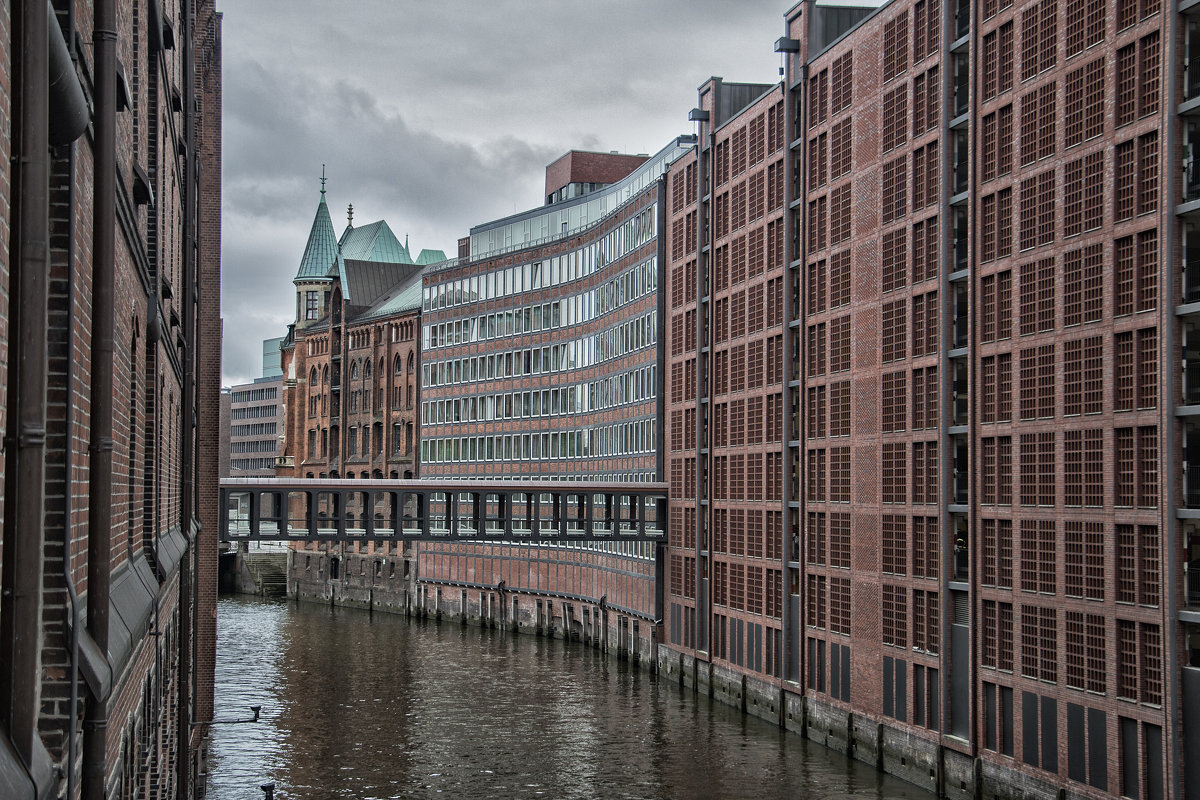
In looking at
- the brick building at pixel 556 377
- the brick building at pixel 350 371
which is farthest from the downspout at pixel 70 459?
the brick building at pixel 350 371

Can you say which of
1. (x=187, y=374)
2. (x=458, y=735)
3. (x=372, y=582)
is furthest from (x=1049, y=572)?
(x=372, y=582)

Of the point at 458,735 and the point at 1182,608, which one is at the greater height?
the point at 1182,608

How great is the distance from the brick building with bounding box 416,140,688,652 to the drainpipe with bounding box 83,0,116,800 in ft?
200

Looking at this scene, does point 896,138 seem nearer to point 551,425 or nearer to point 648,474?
point 648,474

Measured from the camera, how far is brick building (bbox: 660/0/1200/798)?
3198cm

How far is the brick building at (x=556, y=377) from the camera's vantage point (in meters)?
74.1

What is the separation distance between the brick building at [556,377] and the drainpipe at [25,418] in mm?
63845

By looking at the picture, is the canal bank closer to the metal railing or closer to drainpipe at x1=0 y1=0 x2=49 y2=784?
the metal railing

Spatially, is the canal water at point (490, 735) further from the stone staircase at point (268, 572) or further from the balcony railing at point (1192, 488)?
the stone staircase at point (268, 572)

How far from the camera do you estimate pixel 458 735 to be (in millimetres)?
51844

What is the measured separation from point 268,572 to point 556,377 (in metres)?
50.4

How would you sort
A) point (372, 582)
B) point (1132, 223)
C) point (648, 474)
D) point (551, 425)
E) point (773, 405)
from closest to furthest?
point (1132, 223), point (773, 405), point (648, 474), point (551, 425), point (372, 582)

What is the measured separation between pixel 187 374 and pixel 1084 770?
2145cm

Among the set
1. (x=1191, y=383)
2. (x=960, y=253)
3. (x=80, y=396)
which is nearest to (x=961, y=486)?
(x=960, y=253)
